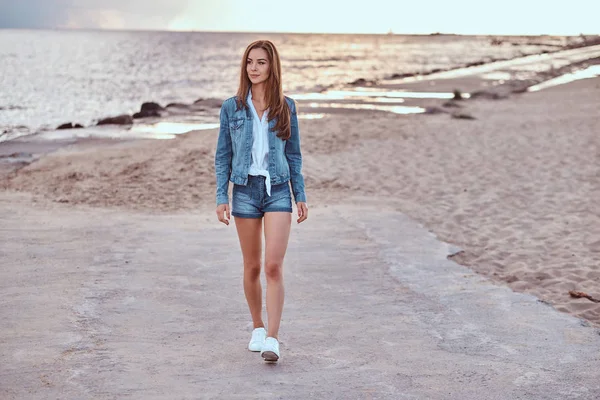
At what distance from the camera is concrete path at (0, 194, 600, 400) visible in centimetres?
384

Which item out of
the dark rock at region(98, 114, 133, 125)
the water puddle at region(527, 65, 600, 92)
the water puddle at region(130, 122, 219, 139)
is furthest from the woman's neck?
the water puddle at region(527, 65, 600, 92)

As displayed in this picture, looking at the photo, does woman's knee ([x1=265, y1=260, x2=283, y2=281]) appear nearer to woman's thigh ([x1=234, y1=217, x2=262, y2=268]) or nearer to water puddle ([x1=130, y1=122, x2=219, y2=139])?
woman's thigh ([x1=234, y1=217, x2=262, y2=268])

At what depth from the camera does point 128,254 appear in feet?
21.5

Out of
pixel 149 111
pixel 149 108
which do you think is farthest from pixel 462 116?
pixel 149 108

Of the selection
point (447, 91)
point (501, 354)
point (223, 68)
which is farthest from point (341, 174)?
point (223, 68)

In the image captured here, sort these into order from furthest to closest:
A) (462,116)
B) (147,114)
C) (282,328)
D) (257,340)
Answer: (147,114) < (462,116) < (282,328) < (257,340)

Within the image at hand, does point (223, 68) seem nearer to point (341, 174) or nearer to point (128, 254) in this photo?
point (341, 174)

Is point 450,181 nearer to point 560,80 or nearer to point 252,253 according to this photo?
point 252,253

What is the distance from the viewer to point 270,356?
4.05 meters

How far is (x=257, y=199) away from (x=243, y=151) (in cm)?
29

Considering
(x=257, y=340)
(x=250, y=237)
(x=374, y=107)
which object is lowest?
(x=257, y=340)

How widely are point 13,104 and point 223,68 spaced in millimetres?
30932

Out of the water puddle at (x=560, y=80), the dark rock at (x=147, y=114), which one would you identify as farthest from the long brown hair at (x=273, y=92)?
the water puddle at (x=560, y=80)

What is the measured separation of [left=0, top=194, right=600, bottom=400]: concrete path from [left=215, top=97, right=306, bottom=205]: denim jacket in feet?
3.47
